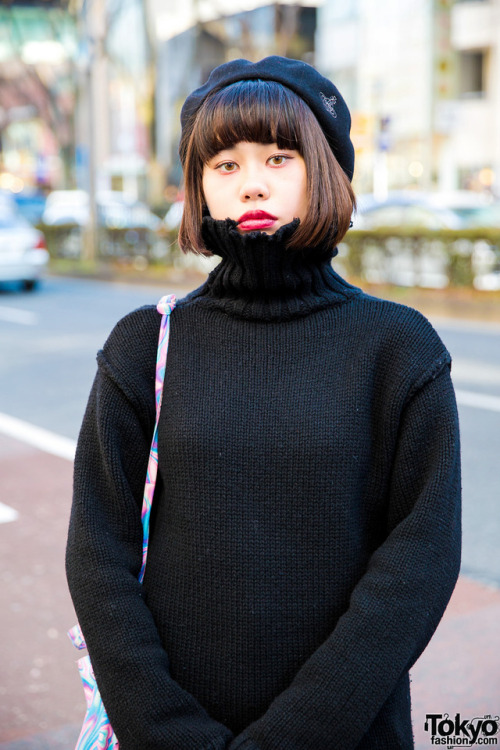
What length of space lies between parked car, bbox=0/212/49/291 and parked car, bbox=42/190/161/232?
3.71m

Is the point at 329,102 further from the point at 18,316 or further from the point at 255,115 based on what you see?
the point at 18,316

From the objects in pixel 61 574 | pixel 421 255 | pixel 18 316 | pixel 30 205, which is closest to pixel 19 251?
pixel 18 316

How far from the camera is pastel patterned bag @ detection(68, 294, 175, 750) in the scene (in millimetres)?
1587

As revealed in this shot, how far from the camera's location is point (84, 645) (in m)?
1.63

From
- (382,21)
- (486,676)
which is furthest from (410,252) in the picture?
(382,21)

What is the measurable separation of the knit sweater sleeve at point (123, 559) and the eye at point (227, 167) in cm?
27

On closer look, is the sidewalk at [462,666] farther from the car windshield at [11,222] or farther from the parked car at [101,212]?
the parked car at [101,212]

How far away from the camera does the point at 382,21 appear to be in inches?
1393

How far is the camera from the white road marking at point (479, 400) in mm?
7078

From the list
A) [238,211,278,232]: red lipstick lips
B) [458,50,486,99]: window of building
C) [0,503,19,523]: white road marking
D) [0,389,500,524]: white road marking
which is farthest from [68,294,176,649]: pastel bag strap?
[458,50,486,99]: window of building

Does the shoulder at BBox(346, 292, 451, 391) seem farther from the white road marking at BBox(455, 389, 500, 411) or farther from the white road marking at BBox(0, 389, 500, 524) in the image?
the white road marking at BBox(455, 389, 500, 411)

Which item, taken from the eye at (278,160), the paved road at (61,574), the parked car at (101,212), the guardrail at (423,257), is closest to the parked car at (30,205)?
the parked car at (101,212)

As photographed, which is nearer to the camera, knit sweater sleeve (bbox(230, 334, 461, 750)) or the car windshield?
knit sweater sleeve (bbox(230, 334, 461, 750))

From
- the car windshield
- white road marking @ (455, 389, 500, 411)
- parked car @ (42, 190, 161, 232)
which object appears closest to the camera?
white road marking @ (455, 389, 500, 411)
